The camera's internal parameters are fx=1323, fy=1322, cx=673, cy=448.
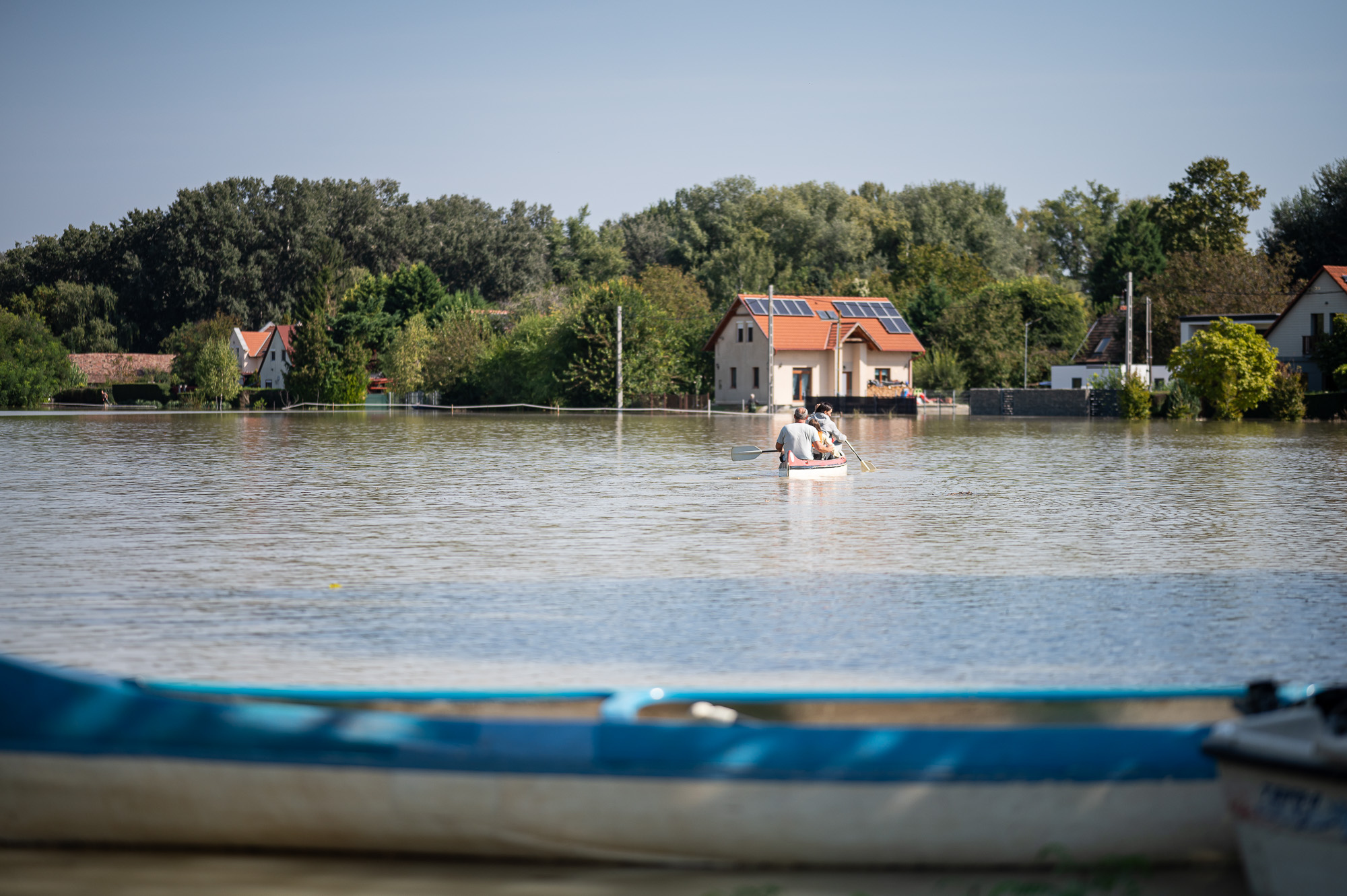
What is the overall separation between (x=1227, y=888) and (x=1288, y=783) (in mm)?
747

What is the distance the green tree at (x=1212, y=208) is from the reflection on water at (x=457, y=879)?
306 ft

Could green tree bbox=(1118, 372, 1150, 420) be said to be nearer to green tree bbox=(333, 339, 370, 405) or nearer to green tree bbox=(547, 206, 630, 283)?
green tree bbox=(333, 339, 370, 405)

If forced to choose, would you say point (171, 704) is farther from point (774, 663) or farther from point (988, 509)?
point (988, 509)

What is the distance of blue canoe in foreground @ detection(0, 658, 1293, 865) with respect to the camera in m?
4.52

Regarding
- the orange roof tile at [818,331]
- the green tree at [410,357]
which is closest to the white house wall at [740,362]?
the orange roof tile at [818,331]

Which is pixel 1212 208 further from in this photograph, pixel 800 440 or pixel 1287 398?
pixel 800 440

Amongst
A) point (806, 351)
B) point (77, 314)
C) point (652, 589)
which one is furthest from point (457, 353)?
point (652, 589)

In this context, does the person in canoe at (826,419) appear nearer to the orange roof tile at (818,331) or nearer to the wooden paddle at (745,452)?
the wooden paddle at (745,452)

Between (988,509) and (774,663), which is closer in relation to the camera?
(774,663)

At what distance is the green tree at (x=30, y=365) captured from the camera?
84750 mm

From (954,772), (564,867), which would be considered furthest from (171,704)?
(954,772)

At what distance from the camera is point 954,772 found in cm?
452

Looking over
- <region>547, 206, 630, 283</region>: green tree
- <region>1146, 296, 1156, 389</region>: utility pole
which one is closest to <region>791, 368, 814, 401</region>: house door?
<region>1146, 296, 1156, 389</region>: utility pole

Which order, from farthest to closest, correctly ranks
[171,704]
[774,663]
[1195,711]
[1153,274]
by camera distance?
[1153,274]
[774,663]
[1195,711]
[171,704]
